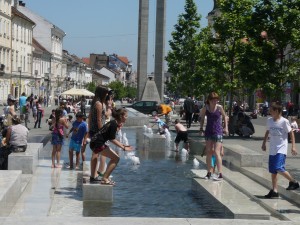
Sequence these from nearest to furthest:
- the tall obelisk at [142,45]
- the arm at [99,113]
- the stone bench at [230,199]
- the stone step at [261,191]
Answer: the stone bench at [230,199] < the stone step at [261,191] < the arm at [99,113] < the tall obelisk at [142,45]

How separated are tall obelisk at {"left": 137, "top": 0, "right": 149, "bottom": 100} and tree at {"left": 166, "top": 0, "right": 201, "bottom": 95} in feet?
8.69

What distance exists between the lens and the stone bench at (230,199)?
857 centimetres

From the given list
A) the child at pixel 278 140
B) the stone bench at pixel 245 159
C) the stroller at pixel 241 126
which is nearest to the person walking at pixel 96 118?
the child at pixel 278 140

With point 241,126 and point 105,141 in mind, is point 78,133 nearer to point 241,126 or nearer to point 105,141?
point 105,141

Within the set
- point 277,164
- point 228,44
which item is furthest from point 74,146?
point 228,44

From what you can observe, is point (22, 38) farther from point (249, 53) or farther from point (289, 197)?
point (289, 197)

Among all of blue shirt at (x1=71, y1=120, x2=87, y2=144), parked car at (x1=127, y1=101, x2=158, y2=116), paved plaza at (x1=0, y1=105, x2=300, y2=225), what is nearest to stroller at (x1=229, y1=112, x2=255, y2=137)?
paved plaza at (x1=0, y1=105, x2=300, y2=225)

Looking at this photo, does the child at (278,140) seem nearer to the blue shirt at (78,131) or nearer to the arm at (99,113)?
the arm at (99,113)

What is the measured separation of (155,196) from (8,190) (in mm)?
2995

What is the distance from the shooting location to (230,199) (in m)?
9.62

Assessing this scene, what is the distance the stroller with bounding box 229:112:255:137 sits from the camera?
2655cm

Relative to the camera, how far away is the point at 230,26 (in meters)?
28.9

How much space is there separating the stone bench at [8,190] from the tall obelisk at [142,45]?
45976 mm

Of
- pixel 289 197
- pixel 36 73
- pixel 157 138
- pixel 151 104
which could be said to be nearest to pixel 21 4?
pixel 36 73
